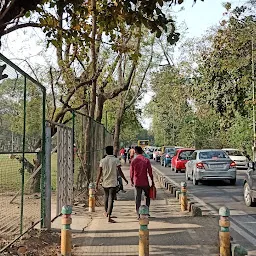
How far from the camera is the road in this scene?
31.2 ft

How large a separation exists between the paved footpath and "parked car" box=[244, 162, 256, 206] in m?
2.10

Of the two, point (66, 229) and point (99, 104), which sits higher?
point (99, 104)

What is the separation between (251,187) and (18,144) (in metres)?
7.90

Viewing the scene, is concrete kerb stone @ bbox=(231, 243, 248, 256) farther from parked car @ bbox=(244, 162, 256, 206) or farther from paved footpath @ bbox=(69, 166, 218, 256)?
parked car @ bbox=(244, 162, 256, 206)

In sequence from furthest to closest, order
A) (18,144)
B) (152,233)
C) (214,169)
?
(214,169)
(152,233)
(18,144)

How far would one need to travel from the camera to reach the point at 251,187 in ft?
44.8

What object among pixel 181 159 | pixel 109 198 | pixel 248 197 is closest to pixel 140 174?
pixel 109 198

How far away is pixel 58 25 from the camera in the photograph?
1048cm

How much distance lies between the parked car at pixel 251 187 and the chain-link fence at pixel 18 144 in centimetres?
601

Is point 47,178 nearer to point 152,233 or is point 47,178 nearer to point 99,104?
point 152,233

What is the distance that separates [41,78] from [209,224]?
12.6 m

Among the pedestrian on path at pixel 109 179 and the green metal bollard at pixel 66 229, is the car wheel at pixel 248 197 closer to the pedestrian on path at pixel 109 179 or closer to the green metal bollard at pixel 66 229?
the pedestrian on path at pixel 109 179

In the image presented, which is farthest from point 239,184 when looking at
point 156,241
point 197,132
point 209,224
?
point 197,132

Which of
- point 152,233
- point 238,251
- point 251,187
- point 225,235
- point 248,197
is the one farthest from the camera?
point 248,197
